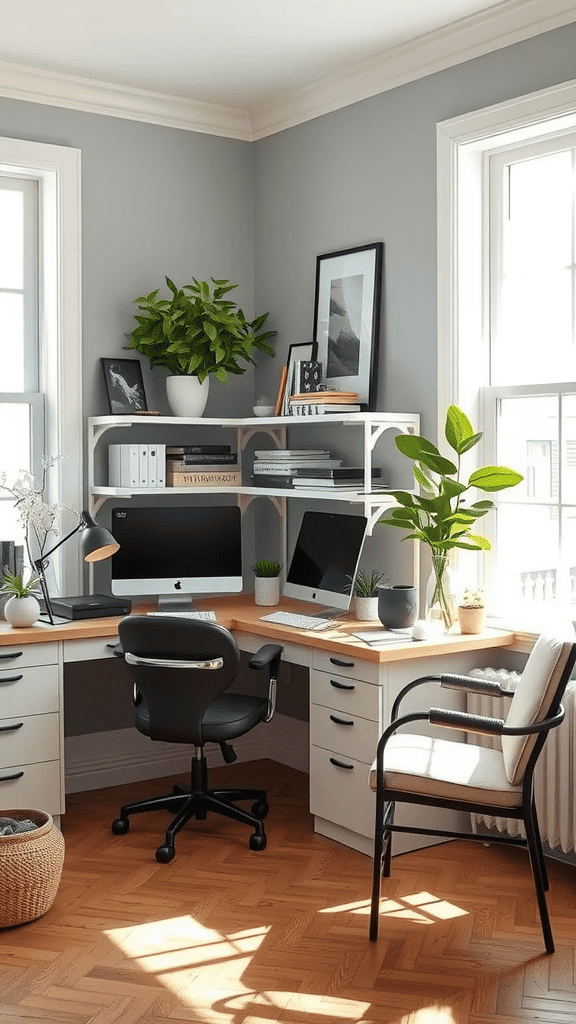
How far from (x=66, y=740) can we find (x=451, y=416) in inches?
82.5

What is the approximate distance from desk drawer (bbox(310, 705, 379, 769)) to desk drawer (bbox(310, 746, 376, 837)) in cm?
3

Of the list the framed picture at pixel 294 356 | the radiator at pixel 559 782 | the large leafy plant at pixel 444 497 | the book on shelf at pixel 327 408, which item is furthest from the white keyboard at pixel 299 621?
the framed picture at pixel 294 356

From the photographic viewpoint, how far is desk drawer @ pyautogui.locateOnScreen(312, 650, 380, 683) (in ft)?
11.5

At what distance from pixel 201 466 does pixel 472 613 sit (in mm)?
1374

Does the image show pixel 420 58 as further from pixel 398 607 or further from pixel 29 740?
pixel 29 740

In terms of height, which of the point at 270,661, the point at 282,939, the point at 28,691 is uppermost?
the point at 270,661

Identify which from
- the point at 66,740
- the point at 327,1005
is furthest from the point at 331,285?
the point at 327,1005

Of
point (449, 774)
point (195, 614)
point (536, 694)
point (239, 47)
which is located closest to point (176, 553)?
point (195, 614)

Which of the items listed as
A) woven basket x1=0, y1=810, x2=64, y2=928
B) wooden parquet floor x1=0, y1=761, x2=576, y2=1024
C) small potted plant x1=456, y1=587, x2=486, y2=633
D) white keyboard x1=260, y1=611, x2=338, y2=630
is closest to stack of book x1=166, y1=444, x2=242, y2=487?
white keyboard x1=260, y1=611, x2=338, y2=630

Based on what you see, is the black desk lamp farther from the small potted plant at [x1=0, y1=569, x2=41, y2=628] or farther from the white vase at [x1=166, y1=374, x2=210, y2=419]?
the white vase at [x1=166, y1=374, x2=210, y2=419]

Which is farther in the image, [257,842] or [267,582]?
[267,582]

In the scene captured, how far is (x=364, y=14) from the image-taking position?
365 centimetres

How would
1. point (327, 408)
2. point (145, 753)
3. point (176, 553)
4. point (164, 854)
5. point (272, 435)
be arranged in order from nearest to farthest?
point (164, 854) → point (327, 408) → point (176, 553) → point (145, 753) → point (272, 435)

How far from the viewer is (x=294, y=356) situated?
4.65m
